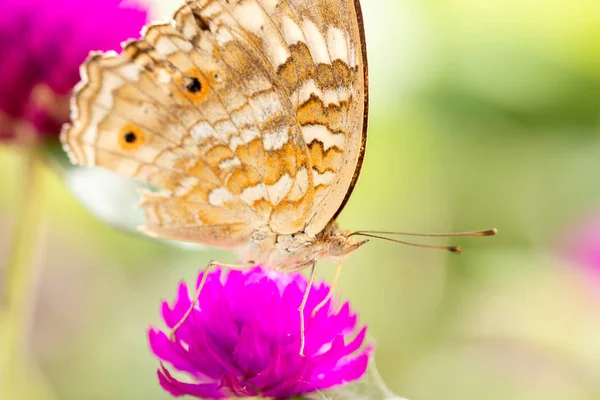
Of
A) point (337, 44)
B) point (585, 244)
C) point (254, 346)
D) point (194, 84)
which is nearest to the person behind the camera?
point (254, 346)

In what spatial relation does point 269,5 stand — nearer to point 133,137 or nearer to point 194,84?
point 194,84

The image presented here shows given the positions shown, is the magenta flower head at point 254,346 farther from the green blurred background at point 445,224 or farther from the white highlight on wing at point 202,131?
the green blurred background at point 445,224

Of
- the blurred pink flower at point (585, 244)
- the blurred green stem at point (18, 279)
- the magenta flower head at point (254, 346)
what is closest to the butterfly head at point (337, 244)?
the magenta flower head at point (254, 346)

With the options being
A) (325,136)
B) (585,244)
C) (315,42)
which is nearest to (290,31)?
(315,42)

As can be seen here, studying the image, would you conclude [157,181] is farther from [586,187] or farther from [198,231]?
[586,187]

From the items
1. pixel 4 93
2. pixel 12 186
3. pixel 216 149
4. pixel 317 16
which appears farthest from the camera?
pixel 12 186

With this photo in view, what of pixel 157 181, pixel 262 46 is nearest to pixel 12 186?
pixel 157 181
